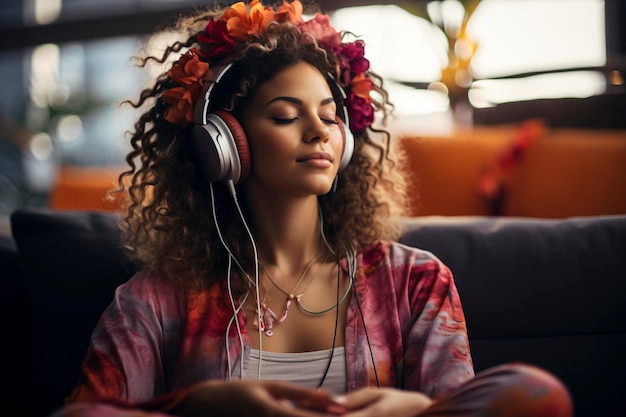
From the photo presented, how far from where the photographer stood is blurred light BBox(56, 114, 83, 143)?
559cm

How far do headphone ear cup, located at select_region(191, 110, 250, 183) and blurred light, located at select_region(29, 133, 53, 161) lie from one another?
14.4ft

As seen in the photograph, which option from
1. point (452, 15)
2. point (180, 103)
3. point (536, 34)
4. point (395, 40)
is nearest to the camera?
point (180, 103)

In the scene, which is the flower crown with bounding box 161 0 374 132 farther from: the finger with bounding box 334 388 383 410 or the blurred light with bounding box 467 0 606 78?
the blurred light with bounding box 467 0 606 78

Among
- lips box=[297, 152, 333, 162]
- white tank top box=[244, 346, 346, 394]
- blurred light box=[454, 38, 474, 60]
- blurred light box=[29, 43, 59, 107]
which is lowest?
white tank top box=[244, 346, 346, 394]

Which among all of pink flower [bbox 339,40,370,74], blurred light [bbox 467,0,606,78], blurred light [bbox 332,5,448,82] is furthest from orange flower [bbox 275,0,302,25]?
blurred light [bbox 332,5,448,82]

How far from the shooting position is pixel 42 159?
18.2ft

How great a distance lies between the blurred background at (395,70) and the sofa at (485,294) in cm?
64

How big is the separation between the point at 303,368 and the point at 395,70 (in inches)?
139

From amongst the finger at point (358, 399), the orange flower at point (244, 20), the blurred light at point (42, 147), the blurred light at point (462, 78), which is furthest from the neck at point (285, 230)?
the blurred light at point (42, 147)

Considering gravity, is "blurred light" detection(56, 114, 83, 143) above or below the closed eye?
above

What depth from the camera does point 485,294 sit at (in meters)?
1.59

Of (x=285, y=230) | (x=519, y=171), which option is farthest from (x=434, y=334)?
(x=519, y=171)

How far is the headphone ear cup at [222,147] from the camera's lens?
138 centimetres

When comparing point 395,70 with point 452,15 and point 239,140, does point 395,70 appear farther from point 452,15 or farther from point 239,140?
point 239,140
